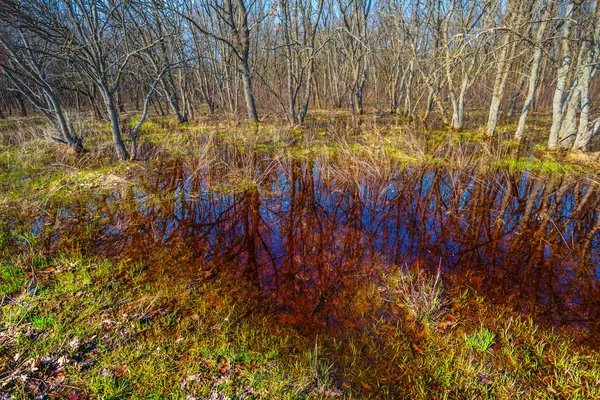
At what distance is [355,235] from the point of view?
417 cm

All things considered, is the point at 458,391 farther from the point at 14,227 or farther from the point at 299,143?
the point at 299,143

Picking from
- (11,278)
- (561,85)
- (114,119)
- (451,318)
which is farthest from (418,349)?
(561,85)

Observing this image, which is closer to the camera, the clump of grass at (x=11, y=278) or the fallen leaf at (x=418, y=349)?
the fallen leaf at (x=418, y=349)

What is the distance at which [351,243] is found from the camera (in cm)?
397

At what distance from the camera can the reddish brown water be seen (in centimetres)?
299

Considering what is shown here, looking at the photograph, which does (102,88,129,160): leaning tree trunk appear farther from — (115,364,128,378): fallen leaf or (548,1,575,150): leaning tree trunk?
(548,1,575,150): leaning tree trunk

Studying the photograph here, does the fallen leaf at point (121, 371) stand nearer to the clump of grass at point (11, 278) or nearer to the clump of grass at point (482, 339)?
the clump of grass at point (11, 278)

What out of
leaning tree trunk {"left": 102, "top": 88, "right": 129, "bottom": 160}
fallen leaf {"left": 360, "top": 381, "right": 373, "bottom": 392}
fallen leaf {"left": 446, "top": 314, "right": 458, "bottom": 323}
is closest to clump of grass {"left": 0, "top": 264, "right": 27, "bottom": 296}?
fallen leaf {"left": 360, "top": 381, "right": 373, "bottom": 392}

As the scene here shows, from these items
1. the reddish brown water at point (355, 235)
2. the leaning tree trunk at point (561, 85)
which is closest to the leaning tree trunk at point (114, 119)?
the reddish brown water at point (355, 235)

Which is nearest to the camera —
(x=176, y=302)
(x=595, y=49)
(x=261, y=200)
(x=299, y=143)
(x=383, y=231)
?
(x=176, y=302)

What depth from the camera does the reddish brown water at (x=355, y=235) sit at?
2990 mm

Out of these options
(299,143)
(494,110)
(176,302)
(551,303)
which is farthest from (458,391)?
(494,110)

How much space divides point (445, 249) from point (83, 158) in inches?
356

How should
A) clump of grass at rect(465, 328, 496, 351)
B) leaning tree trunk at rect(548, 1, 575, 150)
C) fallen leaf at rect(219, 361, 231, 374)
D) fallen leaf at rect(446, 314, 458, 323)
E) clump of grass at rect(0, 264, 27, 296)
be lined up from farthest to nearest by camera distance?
leaning tree trunk at rect(548, 1, 575, 150) → clump of grass at rect(0, 264, 27, 296) → fallen leaf at rect(446, 314, 458, 323) → clump of grass at rect(465, 328, 496, 351) → fallen leaf at rect(219, 361, 231, 374)
